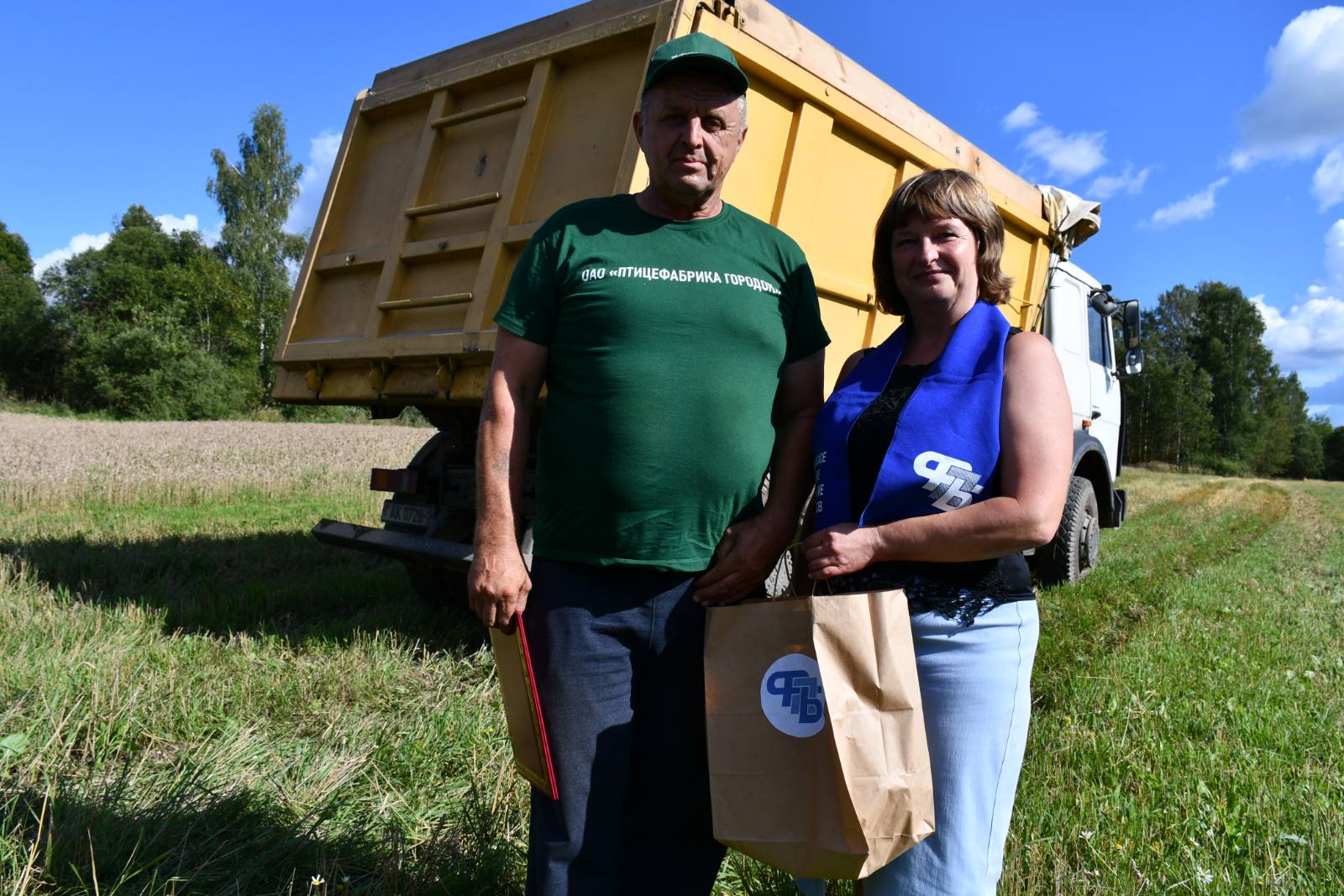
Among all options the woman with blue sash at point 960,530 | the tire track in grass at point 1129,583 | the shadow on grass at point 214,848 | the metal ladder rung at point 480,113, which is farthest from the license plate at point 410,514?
the woman with blue sash at point 960,530

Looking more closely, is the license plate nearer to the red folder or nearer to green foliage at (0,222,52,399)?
the red folder

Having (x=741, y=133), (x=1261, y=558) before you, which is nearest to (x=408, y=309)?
(x=741, y=133)

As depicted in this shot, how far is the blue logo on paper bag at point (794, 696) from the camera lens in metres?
1.48

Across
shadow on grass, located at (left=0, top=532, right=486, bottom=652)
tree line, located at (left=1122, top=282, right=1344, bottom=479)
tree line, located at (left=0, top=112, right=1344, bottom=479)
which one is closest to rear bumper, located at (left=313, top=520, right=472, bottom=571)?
shadow on grass, located at (left=0, top=532, right=486, bottom=652)

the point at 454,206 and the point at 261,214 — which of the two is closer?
the point at 454,206

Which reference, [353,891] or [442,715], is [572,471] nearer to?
[353,891]

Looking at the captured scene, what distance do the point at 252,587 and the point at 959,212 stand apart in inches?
181

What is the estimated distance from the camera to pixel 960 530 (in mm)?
1528

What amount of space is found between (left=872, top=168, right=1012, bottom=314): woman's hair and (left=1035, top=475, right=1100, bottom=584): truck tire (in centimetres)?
458

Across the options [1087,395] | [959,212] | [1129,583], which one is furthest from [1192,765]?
[1087,395]

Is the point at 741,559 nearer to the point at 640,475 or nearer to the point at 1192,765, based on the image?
the point at 640,475

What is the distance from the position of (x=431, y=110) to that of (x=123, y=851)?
133 inches

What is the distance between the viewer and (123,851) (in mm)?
2105

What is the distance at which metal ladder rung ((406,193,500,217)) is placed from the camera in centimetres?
389
